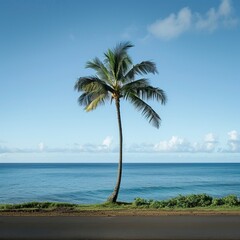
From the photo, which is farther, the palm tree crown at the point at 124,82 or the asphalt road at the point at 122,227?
the palm tree crown at the point at 124,82

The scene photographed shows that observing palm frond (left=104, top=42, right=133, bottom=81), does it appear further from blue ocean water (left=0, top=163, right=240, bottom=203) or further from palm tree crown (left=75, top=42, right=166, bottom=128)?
blue ocean water (left=0, top=163, right=240, bottom=203)

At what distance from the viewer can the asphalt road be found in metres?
11.3

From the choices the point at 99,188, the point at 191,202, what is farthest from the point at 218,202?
the point at 99,188

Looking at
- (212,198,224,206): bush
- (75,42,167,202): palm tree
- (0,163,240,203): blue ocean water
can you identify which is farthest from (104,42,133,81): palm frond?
(0,163,240,203): blue ocean water

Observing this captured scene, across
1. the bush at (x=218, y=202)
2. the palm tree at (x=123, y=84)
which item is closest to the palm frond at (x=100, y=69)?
the palm tree at (x=123, y=84)

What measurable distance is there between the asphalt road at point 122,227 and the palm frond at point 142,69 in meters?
10.8

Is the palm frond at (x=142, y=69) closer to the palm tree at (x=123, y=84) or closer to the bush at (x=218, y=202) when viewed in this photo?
the palm tree at (x=123, y=84)

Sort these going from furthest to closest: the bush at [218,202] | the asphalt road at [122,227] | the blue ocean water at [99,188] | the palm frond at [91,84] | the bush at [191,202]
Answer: the blue ocean water at [99,188] → the palm frond at [91,84] → the bush at [218,202] → the bush at [191,202] → the asphalt road at [122,227]

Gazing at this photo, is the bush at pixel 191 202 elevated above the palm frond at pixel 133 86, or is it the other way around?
the palm frond at pixel 133 86

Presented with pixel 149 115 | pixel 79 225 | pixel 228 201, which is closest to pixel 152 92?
pixel 149 115

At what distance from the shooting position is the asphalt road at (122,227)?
37.0 feet

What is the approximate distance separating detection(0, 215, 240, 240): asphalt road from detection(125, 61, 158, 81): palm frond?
35.6ft

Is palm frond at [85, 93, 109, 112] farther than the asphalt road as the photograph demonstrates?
Yes

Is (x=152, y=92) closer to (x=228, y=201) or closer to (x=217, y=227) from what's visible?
(x=228, y=201)
